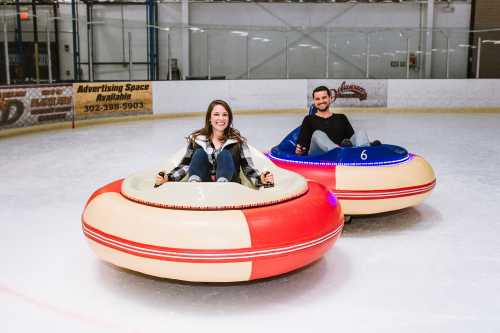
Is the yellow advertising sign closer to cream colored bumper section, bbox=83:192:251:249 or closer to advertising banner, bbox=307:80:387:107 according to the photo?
advertising banner, bbox=307:80:387:107

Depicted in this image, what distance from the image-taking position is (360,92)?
14438 millimetres

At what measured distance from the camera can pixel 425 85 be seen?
14.4 metres

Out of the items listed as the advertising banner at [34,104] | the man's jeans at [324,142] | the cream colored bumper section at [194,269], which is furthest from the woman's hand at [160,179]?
the advertising banner at [34,104]

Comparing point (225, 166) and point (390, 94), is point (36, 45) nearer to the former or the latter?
point (390, 94)

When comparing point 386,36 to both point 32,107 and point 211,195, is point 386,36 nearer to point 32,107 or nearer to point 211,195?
point 32,107

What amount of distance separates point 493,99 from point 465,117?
1982 mm

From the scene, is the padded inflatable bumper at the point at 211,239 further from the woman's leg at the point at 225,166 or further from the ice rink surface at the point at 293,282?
the woman's leg at the point at 225,166

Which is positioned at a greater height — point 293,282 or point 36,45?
point 36,45

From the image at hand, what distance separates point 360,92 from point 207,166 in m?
11.6

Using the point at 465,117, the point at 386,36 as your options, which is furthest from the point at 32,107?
the point at 386,36

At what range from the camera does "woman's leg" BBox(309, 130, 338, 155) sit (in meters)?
4.33

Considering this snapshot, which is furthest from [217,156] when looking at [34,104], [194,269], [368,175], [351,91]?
[351,91]

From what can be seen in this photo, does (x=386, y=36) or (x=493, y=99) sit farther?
(x=386, y=36)

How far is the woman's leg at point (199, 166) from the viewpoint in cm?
329
